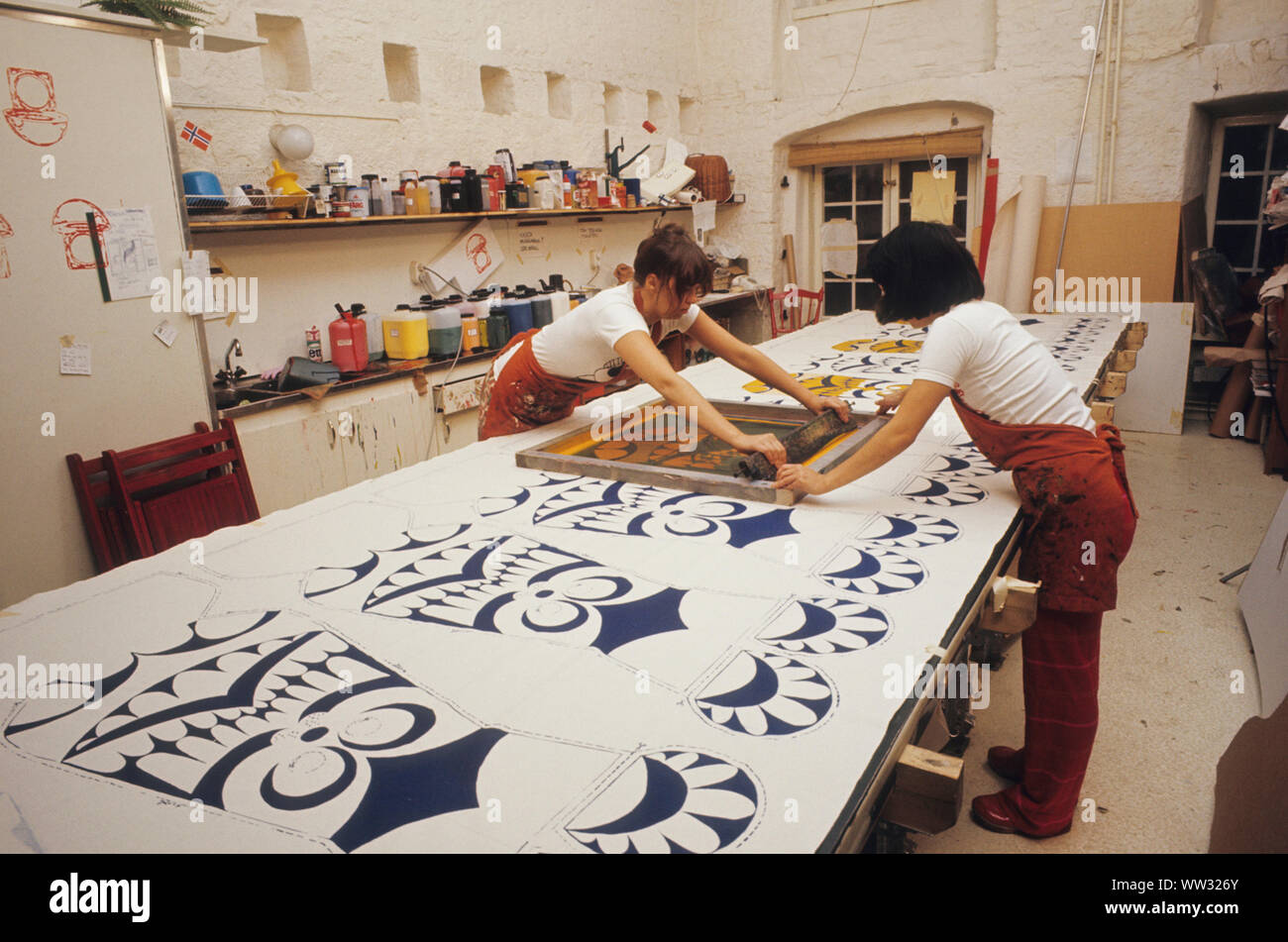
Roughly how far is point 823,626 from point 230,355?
3.51 metres

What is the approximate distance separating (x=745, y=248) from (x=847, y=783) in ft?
23.4

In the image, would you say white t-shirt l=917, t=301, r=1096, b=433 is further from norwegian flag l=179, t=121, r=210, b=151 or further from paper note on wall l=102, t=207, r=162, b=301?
norwegian flag l=179, t=121, r=210, b=151

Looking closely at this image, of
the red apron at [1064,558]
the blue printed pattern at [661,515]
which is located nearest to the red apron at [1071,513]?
the red apron at [1064,558]

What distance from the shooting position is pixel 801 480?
214cm

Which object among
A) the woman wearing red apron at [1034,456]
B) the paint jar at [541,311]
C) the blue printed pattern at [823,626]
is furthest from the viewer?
the paint jar at [541,311]

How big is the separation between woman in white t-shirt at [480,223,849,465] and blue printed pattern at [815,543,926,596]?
473 millimetres

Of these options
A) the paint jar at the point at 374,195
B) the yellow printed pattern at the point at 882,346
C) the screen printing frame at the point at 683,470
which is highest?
the paint jar at the point at 374,195

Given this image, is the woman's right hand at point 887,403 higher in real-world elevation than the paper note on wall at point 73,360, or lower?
lower

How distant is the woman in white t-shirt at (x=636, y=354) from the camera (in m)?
2.47

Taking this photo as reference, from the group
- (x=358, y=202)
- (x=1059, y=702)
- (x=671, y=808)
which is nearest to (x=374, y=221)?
(x=358, y=202)

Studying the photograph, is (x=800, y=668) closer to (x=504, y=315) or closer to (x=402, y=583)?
(x=402, y=583)

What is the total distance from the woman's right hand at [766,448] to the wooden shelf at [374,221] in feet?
8.08

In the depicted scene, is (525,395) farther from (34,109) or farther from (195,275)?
(34,109)

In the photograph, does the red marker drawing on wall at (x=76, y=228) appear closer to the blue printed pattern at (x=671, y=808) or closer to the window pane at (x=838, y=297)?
the blue printed pattern at (x=671, y=808)
